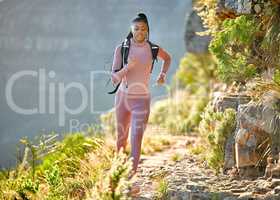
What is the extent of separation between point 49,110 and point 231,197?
2051 centimetres

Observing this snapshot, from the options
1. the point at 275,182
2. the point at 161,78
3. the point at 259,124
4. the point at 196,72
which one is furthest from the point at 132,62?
the point at 196,72

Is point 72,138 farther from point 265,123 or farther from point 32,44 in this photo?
point 32,44

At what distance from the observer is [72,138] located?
8289mm

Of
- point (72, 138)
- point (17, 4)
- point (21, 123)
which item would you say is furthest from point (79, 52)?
point (72, 138)

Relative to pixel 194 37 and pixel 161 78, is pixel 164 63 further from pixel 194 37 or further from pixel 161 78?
pixel 194 37

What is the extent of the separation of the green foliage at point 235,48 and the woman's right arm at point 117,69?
4.62 ft

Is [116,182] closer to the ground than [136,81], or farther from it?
closer to the ground

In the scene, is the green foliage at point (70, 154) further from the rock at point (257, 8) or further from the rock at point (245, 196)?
the rock at point (257, 8)

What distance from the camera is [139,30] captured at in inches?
194

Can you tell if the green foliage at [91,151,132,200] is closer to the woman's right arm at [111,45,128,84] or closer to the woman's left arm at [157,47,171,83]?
the woman's right arm at [111,45,128,84]

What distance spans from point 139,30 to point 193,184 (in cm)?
154

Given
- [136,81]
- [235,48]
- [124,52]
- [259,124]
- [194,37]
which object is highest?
[194,37]

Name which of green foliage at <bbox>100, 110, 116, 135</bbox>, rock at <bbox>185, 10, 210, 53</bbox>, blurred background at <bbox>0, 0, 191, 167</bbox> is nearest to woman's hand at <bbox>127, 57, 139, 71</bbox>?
green foliage at <bbox>100, 110, 116, 135</bbox>

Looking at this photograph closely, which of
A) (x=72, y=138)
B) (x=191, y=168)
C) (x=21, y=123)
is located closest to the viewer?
(x=191, y=168)
